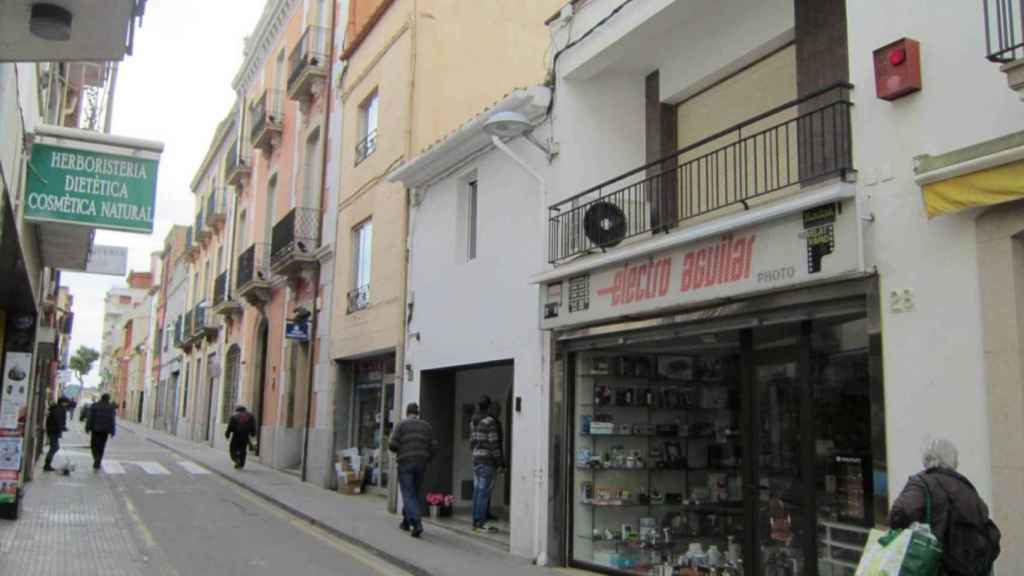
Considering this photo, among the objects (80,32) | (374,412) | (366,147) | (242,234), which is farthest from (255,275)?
(80,32)

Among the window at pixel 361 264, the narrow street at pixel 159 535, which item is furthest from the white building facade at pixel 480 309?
the window at pixel 361 264

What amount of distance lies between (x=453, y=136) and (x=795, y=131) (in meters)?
5.63

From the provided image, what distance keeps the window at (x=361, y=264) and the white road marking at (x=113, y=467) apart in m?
6.91

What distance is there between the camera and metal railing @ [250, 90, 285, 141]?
81.4ft

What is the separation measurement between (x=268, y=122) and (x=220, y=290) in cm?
739

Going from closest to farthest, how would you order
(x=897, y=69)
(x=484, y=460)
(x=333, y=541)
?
(x=897, y=69)
(x=333, y=541)
(x=484, y=460)

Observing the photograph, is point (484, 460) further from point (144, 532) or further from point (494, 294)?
point (144, 532)

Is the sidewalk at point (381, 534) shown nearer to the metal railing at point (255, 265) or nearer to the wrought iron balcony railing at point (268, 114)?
the metal railing at point (255, 265)

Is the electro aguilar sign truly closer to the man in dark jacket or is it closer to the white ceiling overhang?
the white ceiling overhang

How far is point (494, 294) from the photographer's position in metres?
11.7

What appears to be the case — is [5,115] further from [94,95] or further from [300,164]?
[300,164]

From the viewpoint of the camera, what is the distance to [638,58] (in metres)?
10.1

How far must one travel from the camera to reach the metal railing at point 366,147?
17125 millimetres

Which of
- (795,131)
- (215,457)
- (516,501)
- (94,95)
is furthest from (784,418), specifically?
A: (215,457)
